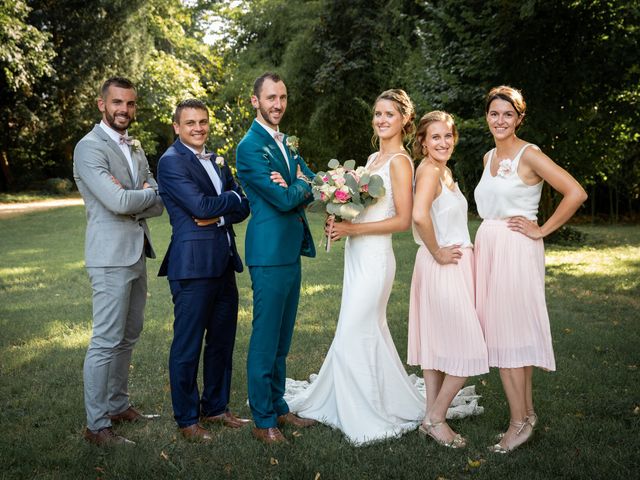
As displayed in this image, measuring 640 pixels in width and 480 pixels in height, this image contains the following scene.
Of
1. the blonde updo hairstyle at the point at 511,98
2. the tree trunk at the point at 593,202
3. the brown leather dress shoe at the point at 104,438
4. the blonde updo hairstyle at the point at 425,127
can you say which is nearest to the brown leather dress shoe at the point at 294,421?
the brown leather dress shoe at the point at 104,438

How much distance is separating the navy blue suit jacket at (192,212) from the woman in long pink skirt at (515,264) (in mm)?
1937

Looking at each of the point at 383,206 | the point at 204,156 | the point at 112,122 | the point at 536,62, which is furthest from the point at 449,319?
the point at 536,62

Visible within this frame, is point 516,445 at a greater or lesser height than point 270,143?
lesser

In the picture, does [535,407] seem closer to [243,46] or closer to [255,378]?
[255,378]

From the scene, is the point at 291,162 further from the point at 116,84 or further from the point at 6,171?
the point at 6,171

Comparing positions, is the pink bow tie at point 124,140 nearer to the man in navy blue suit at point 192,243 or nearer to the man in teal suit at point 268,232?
the man in navy blue suit at point 192,243

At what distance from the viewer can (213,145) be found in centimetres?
3031

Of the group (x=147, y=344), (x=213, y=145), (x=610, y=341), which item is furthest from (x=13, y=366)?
(x=213, y=145)

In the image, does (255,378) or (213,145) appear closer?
(255,378)

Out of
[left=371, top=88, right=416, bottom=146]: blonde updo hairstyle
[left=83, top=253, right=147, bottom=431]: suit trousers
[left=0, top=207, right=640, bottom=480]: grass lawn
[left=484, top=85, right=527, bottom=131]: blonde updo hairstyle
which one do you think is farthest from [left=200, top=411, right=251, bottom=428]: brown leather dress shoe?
[left=484, top=85, right=527, bottom=131]: blonde updo hairstyle

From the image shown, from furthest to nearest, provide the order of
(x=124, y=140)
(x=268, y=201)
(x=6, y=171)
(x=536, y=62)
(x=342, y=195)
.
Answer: (x=6, y=171), (x=536, y=62), (x=124, y=140), (x=268, y=201), (x=342, y=195)

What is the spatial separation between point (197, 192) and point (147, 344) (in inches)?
138

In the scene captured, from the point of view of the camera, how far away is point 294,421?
5113 millimetres

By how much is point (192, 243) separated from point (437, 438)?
229cm
